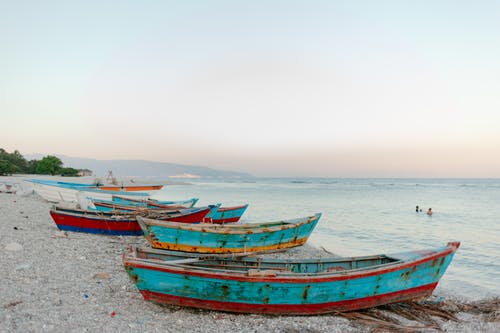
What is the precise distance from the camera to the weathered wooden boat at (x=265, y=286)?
7.07 metres

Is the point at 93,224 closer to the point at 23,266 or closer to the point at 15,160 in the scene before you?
the point at 23,266

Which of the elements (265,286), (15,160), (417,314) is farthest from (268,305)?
(15,160)

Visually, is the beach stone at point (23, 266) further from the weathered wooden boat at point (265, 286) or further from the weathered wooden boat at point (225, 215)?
the weathered wooden boat at point (225, 215)

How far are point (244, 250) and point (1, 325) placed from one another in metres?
8.12

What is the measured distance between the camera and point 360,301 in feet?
25.8

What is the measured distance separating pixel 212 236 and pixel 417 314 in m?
6.95

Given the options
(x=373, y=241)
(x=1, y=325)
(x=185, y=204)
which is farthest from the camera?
(x=185, y=204)

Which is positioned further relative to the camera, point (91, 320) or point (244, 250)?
point (244, 250)

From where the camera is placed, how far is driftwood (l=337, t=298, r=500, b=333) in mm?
7305

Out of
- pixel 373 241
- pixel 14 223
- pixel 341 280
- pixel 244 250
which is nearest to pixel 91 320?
pixel 341 280

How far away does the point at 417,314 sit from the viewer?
816 centimetres

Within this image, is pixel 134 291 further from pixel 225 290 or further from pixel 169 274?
pixel 225 290

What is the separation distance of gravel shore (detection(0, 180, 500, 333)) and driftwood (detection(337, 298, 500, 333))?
0.27m

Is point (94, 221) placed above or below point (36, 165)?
below
